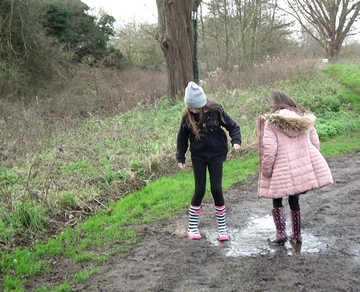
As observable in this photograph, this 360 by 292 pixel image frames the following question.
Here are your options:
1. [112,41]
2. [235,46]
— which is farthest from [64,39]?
A: [235,46]

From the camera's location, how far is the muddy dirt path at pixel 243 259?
4.01 metres

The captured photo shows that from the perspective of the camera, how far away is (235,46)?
1134 inches

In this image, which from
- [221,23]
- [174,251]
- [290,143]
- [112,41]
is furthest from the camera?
[112,41]

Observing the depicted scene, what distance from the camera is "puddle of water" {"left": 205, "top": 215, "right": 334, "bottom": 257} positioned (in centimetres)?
473

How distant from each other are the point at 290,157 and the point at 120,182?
Answer: 382 centimetres

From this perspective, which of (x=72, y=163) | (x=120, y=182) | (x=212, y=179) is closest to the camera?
(x=212, y=179)

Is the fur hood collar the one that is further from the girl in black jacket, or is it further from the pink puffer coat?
the girl in black jacket

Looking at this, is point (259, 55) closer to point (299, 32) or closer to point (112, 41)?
point (299, 32)

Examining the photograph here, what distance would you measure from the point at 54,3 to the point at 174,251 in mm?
24352

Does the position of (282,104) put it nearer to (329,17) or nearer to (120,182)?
(120,182)

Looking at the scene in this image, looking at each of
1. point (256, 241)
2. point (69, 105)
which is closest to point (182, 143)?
point (256, 241)

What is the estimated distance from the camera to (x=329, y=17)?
36.9 meters

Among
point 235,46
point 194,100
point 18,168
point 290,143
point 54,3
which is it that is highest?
point 54,3

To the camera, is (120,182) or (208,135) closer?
(208,135)
